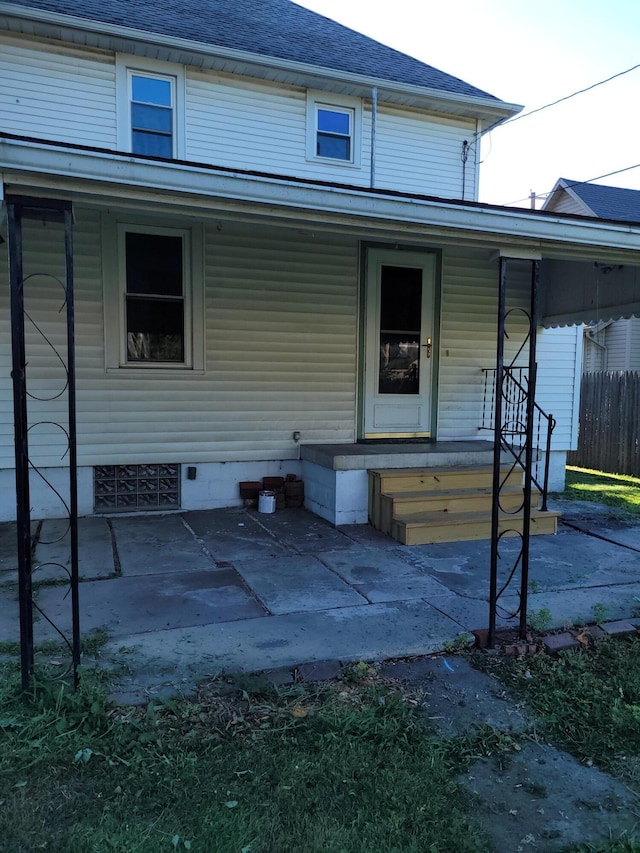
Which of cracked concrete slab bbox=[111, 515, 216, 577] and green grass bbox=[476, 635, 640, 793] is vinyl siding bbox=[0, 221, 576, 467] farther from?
green grass bbox=[476, 635, 640, 793]

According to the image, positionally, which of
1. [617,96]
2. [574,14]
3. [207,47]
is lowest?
[207,47]

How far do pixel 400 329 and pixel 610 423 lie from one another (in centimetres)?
591

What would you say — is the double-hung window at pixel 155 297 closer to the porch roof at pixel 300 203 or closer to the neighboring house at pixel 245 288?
the neighboring house at pixel 245 288


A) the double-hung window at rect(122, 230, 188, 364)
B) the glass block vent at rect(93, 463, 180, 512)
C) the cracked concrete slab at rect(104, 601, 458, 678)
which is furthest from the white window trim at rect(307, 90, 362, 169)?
the cracked concrete slab at rect(104, 601, 458, 678)

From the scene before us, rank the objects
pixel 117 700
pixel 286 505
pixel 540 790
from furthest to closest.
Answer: pixel 286 505 < pixel 117 700 < pixel 540 790

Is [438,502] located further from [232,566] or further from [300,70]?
[300,70]

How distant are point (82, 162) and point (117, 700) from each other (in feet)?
8.14

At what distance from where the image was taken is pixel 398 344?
23.7 feet

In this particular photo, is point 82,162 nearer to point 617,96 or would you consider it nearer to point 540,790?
point 540,790

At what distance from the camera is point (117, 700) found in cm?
271

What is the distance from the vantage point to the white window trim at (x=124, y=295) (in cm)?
610

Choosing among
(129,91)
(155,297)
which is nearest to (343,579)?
(155,297)

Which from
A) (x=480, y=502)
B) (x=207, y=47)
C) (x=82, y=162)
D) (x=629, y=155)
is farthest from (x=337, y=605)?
(x=629, y=155)

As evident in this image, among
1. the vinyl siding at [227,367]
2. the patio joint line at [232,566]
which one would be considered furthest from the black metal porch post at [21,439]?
the vinyl siding at [227,367]
